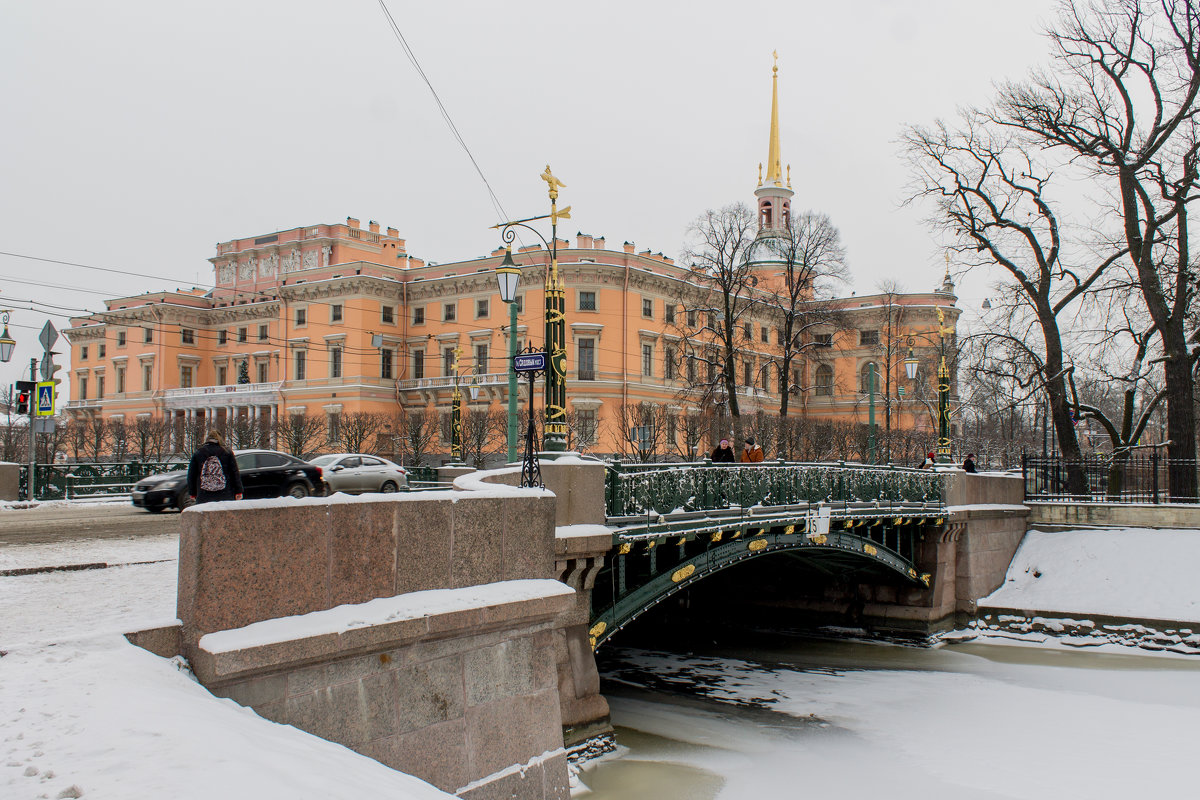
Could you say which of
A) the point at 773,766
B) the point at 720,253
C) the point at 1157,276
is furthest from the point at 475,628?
the point at 720,253

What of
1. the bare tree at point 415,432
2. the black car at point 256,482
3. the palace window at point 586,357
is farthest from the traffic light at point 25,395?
the palace window at point 586,357

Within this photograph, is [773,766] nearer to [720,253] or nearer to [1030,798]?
[1030,798]

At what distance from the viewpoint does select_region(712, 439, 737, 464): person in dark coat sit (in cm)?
1567

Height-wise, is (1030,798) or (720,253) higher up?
(720,253)

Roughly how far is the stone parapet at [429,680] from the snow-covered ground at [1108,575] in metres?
18.7

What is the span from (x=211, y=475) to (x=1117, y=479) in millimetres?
25150

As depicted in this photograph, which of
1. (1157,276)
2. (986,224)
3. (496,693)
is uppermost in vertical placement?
(986,224)

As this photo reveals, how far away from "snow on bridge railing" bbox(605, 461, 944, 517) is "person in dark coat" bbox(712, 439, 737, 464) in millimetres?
635

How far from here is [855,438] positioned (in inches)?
1743

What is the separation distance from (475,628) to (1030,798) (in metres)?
8.93

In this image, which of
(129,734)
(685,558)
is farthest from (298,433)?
(129,734)

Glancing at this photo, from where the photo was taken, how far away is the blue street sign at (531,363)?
1063cm

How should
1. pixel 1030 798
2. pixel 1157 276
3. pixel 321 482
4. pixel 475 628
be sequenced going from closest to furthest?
pixel 475 628, pixel 1030 798, pixel 321 482, pixel 1157 276

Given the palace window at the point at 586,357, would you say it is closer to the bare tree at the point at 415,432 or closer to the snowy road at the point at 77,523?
the bare tree at the point at 415,432
